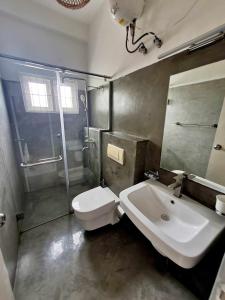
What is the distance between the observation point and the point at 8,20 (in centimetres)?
173

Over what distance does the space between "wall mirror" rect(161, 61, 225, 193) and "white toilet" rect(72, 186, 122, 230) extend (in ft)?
2.71

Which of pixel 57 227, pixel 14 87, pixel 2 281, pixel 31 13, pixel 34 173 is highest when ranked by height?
pixel 31 13

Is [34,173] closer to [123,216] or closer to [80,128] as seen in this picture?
[80,128]

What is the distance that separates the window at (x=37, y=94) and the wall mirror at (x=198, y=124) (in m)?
1.92

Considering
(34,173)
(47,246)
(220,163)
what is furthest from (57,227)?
(220,163)

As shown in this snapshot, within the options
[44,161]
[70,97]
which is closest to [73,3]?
[70,97]

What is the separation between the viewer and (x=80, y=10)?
6.04 feet

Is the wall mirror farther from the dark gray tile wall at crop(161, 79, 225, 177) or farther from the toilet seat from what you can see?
the toilet seat

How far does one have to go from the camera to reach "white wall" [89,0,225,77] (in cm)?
85

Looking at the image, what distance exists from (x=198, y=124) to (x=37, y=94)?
231cm

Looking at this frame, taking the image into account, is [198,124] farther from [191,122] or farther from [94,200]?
[94,200]

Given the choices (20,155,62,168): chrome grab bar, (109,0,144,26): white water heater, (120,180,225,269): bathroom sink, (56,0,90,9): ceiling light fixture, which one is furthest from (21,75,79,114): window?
(120,180,225,269): bathroom sink

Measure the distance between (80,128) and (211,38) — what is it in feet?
6.87

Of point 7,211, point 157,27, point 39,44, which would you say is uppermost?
point 39,44
